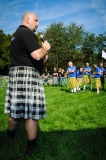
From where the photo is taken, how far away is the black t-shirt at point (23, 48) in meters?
2.37

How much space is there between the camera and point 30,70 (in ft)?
8.37

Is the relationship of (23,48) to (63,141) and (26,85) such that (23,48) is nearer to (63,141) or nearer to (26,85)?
(26,85)

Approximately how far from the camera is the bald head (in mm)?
2566

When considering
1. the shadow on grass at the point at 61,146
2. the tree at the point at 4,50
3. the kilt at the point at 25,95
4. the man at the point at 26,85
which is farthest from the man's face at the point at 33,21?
the tree at the point at 4,50

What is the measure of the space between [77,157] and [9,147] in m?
1.21

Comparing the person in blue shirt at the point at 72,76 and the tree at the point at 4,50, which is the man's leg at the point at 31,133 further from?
the tree at the point at 4,50

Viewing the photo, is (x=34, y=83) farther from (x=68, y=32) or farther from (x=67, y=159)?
(x=68, y=32)

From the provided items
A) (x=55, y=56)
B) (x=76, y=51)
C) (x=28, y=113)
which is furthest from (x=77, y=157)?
(x=76, y=51)

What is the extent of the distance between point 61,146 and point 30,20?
217 cm

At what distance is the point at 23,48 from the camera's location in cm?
252

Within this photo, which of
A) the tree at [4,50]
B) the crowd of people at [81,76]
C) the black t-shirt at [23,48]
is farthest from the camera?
the tree at [4,50]

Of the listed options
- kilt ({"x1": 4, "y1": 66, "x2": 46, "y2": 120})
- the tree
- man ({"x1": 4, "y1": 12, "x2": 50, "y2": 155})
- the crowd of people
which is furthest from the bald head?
the tree

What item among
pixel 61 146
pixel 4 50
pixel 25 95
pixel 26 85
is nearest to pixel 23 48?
pixel 26 85

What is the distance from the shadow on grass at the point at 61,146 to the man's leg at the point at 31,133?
0.34 ft
